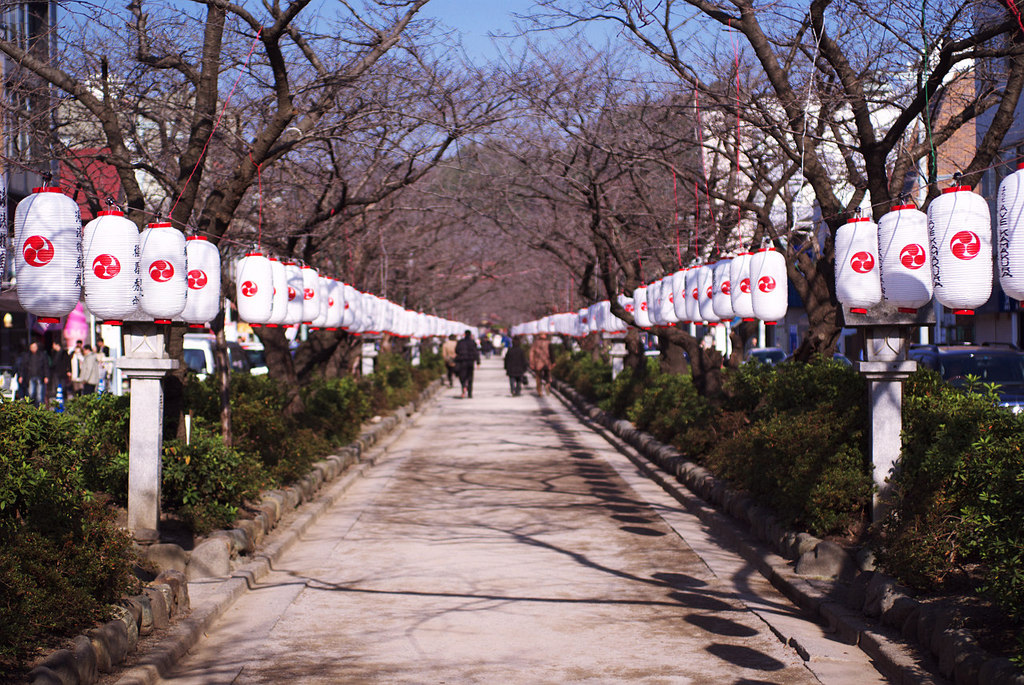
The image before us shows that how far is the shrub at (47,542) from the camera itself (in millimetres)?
5883

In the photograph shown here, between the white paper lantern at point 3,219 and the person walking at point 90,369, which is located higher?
the white paper lantern at point 3,219

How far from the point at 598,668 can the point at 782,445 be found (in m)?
4.67

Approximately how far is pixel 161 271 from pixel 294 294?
18.4ft

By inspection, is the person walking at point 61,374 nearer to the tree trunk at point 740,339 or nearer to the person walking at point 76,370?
the person walking at point 76,370

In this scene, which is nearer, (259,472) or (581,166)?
(259,472)

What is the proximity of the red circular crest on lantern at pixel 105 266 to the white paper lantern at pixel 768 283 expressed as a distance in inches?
265

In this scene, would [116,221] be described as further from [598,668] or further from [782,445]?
[782,445]

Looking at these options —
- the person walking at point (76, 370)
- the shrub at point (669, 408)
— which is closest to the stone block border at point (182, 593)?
the shrub at point (669, 408)

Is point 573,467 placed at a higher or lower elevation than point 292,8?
lower

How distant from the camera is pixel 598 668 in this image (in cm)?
679

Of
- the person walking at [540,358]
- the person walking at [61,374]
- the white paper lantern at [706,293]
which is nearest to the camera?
the white paper lantern at [706,293]

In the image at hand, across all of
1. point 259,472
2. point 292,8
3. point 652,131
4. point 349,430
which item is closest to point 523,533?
point 259,472

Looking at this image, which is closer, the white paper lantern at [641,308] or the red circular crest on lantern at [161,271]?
the red circular crest on lantern at [161,271]

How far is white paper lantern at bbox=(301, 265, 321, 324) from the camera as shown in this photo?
1499 centimetres
